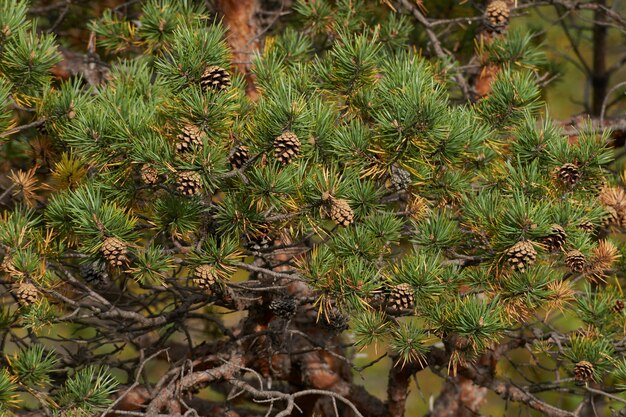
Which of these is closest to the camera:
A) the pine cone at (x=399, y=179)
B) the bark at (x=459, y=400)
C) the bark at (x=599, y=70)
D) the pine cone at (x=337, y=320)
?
the pine cone at (x=399, y=179)

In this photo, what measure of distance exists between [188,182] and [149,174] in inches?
4.8

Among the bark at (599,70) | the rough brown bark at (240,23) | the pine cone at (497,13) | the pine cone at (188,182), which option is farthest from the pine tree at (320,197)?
the bark at (599,70)

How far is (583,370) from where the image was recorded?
2.24 m

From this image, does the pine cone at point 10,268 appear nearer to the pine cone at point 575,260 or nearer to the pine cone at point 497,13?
the pine cone at point 575,260

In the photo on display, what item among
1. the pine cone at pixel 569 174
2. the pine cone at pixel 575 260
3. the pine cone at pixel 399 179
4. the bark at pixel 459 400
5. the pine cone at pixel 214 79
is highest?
the pine cone at pixel 214 79

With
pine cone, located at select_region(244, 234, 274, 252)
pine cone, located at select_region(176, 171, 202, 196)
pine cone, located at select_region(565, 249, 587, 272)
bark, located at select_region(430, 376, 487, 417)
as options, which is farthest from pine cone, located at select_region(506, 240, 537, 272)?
bark, located at select_region(430, 376, 487, 417)

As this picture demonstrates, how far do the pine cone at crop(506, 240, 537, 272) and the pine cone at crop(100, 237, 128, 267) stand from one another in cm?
82

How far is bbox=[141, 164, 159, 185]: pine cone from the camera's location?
1874 mm

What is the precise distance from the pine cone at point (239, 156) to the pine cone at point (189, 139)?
120 millimetres

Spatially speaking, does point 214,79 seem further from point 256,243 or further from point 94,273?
point 94,273

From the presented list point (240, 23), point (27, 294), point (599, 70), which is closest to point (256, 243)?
point (27, 294)

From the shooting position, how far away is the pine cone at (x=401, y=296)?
1960 mm

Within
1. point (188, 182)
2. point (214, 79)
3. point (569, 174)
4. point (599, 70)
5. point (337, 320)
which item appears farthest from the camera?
point (599, 70)

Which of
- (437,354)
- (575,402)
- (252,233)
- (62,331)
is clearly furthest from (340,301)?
(62,331)
